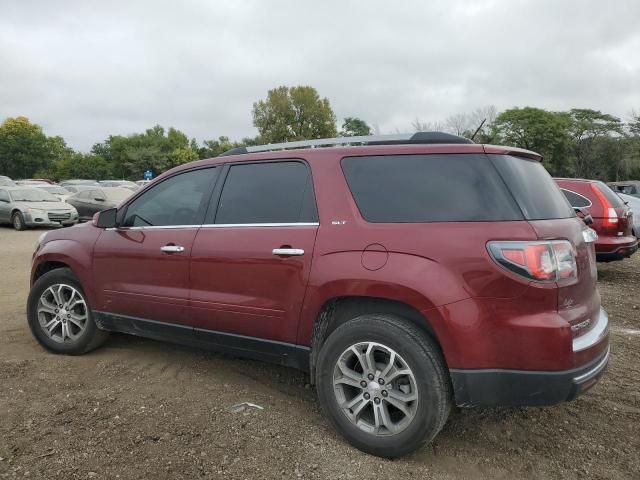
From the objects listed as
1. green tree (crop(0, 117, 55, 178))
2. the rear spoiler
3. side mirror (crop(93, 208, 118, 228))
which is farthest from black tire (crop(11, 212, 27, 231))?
green tree (crop(0, 117, 55, 178))

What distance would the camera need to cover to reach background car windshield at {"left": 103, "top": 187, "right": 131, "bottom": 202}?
57.6 ft

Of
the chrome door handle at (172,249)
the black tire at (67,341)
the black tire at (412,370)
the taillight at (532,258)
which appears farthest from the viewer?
the black tire at (67,341)

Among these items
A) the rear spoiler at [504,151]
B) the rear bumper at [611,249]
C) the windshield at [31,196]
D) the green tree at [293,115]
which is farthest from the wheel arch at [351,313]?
the green tree at [293,115]

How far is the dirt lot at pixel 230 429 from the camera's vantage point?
276cm

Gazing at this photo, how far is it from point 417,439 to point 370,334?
60 cm

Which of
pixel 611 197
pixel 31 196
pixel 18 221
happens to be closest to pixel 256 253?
pixel 611 197

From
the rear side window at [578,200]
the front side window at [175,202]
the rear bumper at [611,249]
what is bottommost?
the rear bumper at [611,249]

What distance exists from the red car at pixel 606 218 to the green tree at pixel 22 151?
77845 millimetres

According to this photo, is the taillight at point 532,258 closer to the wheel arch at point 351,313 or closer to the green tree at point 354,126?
the wheel arch at point 351,313

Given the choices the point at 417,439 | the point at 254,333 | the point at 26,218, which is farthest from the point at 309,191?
the point at 26,218

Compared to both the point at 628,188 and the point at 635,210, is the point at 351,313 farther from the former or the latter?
the point at 628,188

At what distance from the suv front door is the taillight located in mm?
2110

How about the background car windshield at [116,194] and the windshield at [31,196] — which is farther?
the background car windshield at [116,194]

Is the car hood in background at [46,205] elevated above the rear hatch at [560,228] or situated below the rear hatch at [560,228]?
below
